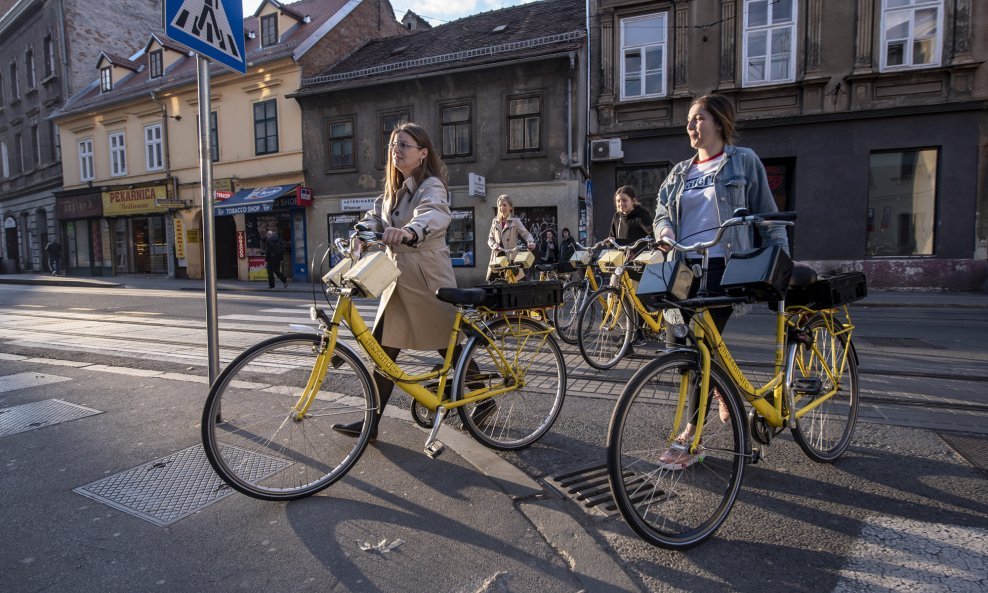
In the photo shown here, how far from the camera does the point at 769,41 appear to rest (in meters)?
14.7

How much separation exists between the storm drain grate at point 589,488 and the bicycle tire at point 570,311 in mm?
3009

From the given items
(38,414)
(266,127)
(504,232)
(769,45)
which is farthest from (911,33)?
(266,127)

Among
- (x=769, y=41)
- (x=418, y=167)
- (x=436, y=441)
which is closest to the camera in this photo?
(x=436, y=441)

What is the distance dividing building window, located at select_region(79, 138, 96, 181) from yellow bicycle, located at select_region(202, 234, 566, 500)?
3104 cm

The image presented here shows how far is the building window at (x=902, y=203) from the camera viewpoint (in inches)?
550

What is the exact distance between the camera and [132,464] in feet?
→ 9.83

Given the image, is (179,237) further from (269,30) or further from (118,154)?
(269,30)

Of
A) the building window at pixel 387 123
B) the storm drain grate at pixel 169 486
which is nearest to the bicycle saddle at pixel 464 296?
the storm drain grate at pixel 169 486

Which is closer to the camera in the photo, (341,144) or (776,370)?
(776,370)

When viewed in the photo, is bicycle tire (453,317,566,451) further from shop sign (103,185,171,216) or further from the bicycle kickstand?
shop sign (103,185,171,216)

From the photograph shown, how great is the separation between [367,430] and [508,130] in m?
16.1

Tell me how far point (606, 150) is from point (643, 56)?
2921mm

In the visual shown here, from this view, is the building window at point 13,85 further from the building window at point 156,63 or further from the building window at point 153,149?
the building window at point 153,149

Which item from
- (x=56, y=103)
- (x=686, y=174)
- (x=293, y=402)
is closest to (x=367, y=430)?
(x=293, y=402)
